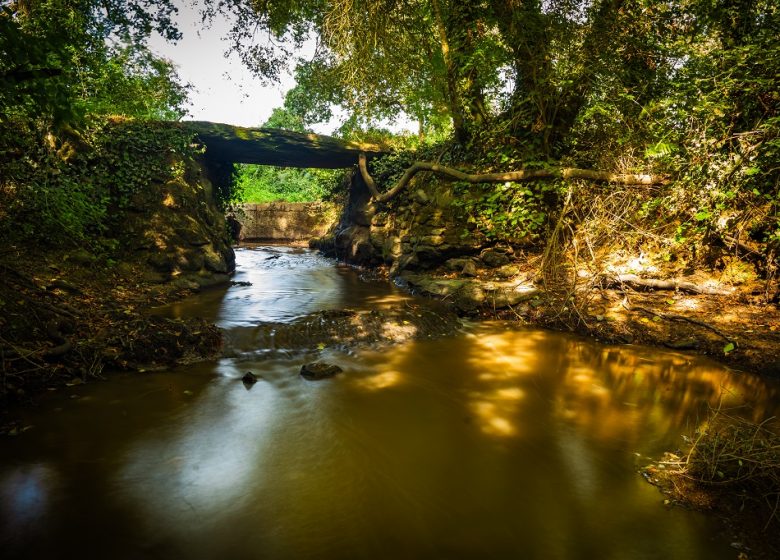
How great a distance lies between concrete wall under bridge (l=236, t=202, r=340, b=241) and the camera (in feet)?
72.8

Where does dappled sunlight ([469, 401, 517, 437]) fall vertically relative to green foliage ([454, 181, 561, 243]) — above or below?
below

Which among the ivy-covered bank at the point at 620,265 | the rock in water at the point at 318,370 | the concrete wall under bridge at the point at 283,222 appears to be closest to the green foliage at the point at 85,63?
the rock in water at the point at 318,370

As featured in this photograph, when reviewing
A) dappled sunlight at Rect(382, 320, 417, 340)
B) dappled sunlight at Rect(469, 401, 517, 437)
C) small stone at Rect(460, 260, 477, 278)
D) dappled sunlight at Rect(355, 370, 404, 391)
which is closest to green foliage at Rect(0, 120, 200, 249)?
dappled sunlight at Rect(355, 370, 404, 391)

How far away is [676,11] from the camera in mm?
6641

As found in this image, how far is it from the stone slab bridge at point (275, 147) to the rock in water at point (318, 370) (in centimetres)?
906

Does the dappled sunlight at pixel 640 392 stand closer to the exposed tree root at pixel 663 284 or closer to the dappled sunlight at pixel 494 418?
the dappled sunlight at pixel 494 418

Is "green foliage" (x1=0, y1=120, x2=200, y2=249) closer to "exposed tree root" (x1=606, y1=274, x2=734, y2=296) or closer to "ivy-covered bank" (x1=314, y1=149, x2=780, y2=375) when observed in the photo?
"ivy-covered bank" (x1=314, y1=149, x2=780, y2=375)

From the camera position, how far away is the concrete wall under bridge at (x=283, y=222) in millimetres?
22203

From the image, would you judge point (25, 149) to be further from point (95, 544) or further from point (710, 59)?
point (710, 59)

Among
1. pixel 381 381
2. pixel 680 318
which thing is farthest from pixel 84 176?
pixel 680 318

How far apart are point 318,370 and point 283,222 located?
1943 centimetres

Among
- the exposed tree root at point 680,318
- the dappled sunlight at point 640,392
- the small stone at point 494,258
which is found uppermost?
the small stone at point 494,258

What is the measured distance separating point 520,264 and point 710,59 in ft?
15.4

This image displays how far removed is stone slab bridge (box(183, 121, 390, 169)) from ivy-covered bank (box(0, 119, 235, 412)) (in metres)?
0.71
